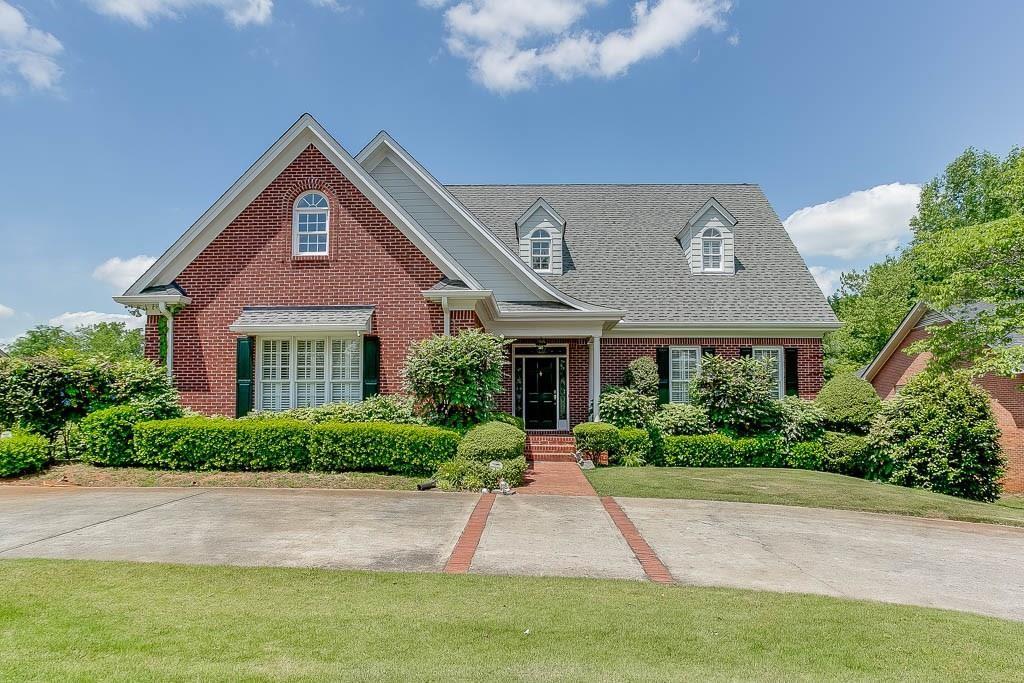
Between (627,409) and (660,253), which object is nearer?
(627,409)

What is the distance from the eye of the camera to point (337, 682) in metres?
3.75

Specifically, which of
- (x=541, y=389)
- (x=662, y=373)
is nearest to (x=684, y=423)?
(x=662, y=373)

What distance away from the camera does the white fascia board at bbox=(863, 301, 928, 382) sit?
2378cm

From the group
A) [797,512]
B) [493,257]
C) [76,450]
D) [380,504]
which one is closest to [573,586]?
[380,504]

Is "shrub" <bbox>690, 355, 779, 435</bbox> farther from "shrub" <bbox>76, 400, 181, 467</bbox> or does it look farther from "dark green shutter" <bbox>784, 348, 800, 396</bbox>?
"shrub" <bbox>76, 400, 181, 467</bbox>

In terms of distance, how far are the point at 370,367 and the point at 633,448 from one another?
672 centimetres

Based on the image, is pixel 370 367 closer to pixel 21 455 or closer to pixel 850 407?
pixel 21 455

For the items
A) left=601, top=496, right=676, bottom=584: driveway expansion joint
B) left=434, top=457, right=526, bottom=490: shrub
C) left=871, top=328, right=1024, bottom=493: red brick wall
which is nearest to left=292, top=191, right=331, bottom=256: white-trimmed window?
left=434, top=457, right=526, bottom=490: shrub

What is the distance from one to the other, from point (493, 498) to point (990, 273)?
647 inches

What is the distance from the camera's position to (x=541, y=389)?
745 inches

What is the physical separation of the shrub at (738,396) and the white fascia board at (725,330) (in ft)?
6.08

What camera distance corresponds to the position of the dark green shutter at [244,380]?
14398 mm

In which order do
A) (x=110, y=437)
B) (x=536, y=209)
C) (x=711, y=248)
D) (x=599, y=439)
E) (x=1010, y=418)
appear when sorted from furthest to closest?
(x=711, y=248)
(x=536, y=209)
(x=1010, y=418)
(x=599, y=439)
(x=110, y=437)

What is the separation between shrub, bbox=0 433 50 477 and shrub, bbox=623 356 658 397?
13.8m
